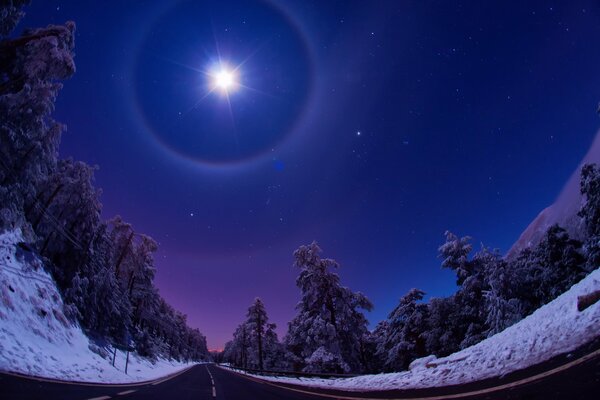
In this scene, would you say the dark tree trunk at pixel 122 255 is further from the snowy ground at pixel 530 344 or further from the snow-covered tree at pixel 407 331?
the snowy ground at pixel 530 344

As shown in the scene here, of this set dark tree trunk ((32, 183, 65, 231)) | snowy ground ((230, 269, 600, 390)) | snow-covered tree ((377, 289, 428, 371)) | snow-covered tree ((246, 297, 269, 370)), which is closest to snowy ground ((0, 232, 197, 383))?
dark tree trunk ((32, 183, 65, 231))

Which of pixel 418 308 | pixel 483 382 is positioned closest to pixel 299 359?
pixel 418 308

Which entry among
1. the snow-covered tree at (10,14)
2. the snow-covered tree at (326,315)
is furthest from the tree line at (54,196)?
the snow-covered tree at (326,315)

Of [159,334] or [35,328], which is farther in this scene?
[159,334]

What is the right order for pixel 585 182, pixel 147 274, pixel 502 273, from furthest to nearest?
1. pixel 147 274
2. pixel 502 273
3. pixel 585 182

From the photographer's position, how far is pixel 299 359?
2811 cm

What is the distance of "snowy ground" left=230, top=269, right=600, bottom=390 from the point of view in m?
5.54

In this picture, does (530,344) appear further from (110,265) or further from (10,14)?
(110,265)

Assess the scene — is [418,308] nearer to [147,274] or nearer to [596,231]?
[596,231]

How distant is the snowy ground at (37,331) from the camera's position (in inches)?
427

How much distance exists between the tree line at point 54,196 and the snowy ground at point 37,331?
1.65 meters

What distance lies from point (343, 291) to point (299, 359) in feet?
32.5

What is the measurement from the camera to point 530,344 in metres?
6.21

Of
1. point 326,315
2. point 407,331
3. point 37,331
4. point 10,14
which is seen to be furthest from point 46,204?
point 407,331
